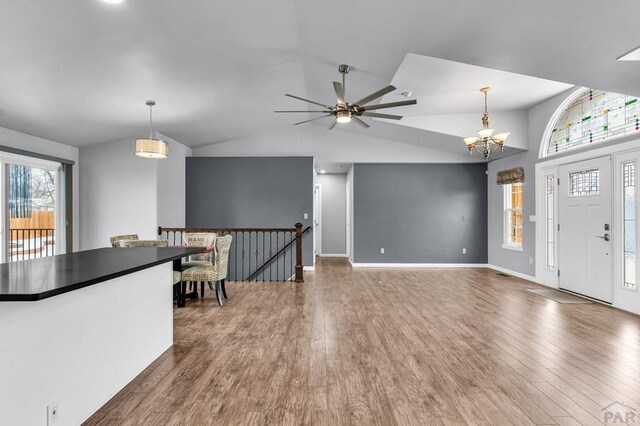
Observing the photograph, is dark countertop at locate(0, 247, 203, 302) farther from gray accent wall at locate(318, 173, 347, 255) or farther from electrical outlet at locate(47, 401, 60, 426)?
gray accent wall at locate(318, 173, 347, 255)

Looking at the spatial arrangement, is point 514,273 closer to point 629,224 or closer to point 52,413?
point 629,224

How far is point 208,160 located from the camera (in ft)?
25.1

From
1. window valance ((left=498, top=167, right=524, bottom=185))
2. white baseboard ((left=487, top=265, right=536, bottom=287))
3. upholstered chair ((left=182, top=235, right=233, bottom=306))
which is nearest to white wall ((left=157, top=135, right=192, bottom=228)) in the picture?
upholstered chair ((left=182, top=235, right=233, bottom=306))

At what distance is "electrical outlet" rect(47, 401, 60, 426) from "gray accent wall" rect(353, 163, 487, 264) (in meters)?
6.53

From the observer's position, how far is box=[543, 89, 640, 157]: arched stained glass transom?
13.8 ft

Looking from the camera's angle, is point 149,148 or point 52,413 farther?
point 149,148

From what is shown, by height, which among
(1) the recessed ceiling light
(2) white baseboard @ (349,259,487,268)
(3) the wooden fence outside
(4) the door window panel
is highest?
(1) the recessed ceiling light

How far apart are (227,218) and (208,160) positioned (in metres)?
1.45

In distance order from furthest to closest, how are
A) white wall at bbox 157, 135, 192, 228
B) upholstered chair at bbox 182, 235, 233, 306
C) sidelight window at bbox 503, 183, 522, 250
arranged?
sidelight window at bbox 503, 183, 522, 250 < white wall at bbox 157, 135, 192, 228 < upholstered chair at bbox 182, 235, 233, 306

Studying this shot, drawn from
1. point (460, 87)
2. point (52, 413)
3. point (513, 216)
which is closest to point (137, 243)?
point (52, 413)

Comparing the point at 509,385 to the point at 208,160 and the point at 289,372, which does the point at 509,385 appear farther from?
the point at 208,160

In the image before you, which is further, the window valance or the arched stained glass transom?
the window valance

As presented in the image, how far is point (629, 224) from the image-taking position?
13.7ft

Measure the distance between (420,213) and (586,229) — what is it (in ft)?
11.0
